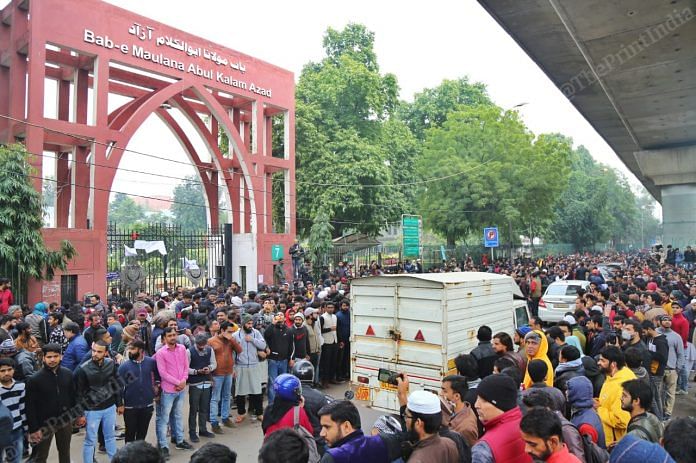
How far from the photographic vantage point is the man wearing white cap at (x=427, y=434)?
317cm

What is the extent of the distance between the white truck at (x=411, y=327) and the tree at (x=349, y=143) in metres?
20.2

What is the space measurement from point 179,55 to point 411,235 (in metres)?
11.9

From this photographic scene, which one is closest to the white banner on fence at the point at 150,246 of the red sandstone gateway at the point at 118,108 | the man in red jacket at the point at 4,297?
the red sandstone gateway at the point at 118,108

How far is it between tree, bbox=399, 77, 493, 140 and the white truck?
124 feet

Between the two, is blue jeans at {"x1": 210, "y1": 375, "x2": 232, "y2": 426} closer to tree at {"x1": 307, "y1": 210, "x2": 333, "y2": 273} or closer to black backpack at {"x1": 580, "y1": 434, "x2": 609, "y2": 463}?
black backpack at {"x1": 580, "y1": 434, "x2": 609, "y2": 463}

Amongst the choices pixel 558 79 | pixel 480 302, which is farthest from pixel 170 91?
pixel 480 302

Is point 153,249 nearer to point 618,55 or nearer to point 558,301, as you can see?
point 558,301

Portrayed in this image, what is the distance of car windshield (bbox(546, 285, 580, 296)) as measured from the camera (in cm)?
1503

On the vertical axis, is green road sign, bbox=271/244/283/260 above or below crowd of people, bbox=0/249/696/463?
above

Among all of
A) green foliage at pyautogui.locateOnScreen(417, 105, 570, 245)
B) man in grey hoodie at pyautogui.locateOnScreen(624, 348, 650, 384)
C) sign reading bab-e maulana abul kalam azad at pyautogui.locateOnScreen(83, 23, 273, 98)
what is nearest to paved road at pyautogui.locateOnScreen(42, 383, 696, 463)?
man in grey hoodie at pyautogui.locateOnScreen(624, 348, 650, 384)

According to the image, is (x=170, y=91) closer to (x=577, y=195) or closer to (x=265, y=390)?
(x=265, y=390)

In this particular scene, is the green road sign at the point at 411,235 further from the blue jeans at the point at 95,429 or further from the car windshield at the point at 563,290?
the blue jeans at the point at 95,429

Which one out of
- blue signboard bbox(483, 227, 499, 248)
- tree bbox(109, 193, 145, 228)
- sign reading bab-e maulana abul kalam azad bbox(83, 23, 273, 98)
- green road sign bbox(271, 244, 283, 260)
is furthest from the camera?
tree bbox(109, 193, 145, 228)

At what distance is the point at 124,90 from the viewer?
1942 cm
